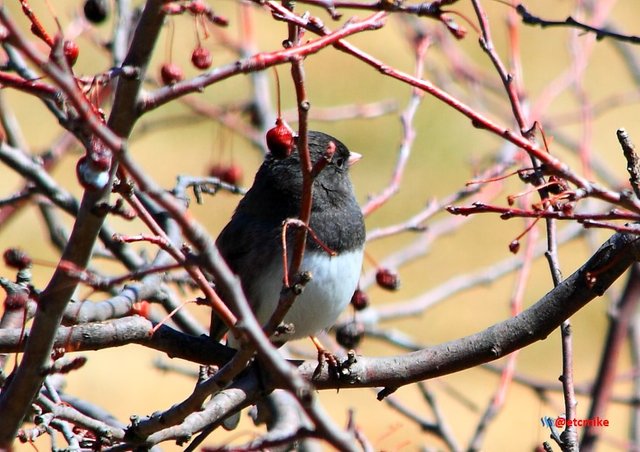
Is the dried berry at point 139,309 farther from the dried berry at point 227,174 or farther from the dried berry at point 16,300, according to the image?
the dried berry at point 227,174

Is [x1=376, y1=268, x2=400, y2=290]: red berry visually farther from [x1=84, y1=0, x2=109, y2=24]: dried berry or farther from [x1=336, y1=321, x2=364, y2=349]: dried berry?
[x1=84, y1=0, x2=109, y2=24]: dried berry

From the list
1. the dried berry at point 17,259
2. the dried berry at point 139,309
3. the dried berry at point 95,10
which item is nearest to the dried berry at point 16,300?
the dried berry at point 17,259

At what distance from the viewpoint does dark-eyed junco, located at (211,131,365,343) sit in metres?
2.47

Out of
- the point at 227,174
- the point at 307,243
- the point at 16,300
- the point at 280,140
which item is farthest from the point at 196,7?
the point at 227,174

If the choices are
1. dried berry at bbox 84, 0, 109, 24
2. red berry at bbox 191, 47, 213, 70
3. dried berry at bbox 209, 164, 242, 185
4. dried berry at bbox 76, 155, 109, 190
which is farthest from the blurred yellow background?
dried berry at bbox 76, 155, 109, 190

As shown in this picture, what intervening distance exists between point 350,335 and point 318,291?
166 millimetres

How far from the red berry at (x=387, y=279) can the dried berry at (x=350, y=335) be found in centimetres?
16

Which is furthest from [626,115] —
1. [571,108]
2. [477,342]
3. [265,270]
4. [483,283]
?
[477,342]

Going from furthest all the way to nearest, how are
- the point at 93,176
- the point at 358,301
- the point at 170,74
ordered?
the point at 358,301 → the point at 170,74 → the point at 93,176

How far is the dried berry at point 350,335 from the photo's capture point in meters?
2.52

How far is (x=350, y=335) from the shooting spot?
2.52 meters

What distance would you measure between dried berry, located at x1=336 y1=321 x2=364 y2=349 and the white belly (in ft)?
0.18

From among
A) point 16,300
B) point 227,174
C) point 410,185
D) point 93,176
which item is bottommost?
point 93,176

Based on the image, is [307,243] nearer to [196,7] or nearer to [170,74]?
[170,74]
